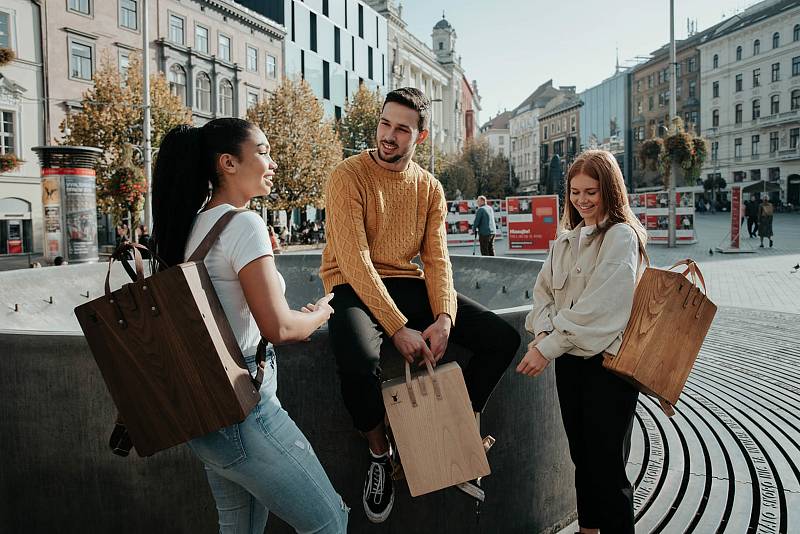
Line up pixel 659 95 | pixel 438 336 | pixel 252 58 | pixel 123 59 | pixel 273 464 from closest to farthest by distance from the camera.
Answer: pixel 273 464 < pixel 438 336 < pixel 123 59 < pixel 252 58 < pixel 659 95

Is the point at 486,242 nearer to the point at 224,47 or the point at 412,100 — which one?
the point at 412,100

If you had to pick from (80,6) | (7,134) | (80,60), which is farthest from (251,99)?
(7,134)

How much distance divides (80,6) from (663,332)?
110 feet

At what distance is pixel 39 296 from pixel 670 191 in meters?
21.5

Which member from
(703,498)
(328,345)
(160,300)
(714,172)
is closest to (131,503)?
(328,345)

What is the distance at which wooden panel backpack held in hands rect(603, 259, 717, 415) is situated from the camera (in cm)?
245

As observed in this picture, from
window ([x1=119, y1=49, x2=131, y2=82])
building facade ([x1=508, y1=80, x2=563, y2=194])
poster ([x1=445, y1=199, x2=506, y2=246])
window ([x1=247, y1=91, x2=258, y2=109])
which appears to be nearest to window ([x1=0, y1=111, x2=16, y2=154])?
window ([x1=119, y1=49, x2=131, y2=82])

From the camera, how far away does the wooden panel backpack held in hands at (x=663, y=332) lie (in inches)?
96.4

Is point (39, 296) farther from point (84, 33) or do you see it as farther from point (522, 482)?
point (84, 33)

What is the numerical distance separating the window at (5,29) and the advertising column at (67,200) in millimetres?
13976

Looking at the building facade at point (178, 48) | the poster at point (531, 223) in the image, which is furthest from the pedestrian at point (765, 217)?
the building facade at point (178, 48)

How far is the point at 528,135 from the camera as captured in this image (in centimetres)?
11281

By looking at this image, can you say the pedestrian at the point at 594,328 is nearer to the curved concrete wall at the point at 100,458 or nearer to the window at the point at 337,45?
the curved concrete wall at the point at 100,458

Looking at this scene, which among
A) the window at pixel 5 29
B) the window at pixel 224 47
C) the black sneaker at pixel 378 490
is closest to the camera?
the black sneaker at pixel 378 490
